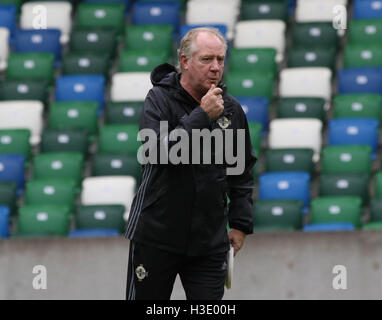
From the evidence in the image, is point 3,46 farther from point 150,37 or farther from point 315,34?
point 315,34

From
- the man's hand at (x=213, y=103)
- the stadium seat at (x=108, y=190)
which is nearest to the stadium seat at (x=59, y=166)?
the stadium seat at (x=108, y=190)

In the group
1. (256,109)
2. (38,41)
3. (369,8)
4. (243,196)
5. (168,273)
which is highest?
(369,8)

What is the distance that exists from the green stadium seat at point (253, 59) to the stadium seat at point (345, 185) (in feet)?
6.00

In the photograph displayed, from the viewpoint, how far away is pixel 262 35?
33.0 feet

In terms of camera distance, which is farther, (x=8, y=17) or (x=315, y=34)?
(x=8, y=17)

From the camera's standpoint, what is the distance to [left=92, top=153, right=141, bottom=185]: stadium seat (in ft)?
28.0

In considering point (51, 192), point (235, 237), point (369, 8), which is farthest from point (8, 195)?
point (235, 237)

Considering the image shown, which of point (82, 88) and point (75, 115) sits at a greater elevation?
point (82, 88)

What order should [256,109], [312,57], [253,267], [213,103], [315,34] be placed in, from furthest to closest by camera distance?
[315,34] → [312,57] → [256,109] → [253,267] → [213,103]

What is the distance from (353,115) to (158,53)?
6.66ft

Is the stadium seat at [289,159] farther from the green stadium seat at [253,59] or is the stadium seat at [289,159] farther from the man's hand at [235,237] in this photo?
the man's hand at [235,237]

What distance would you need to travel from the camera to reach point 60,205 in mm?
8078

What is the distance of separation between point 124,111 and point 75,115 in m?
0.44
